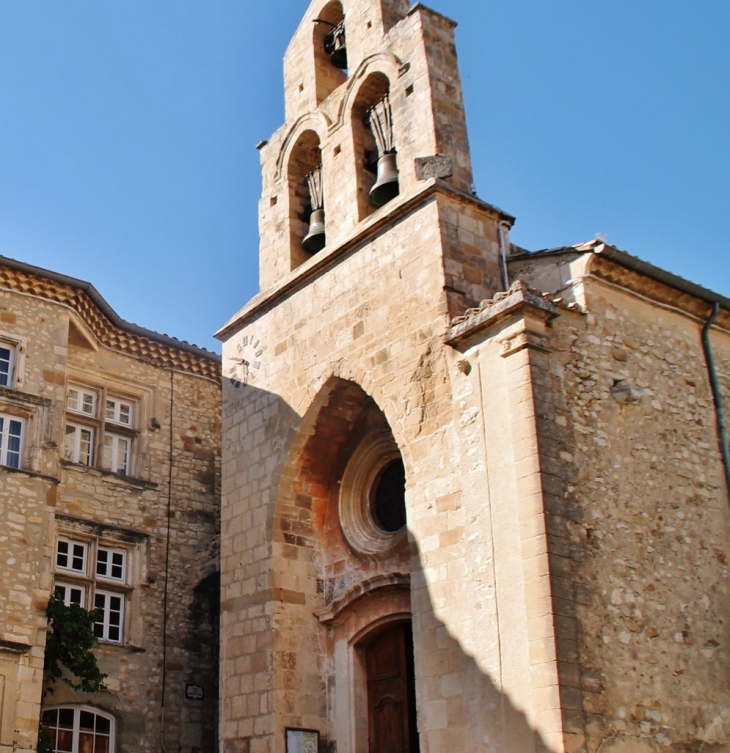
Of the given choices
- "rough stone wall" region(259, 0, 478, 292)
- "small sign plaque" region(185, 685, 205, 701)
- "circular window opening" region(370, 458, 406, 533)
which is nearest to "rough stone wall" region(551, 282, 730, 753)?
"rough stone wall" region(259, 0, 478, 292)

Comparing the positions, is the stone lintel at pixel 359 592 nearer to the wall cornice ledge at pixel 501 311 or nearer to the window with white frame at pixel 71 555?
the wall cornice ledge at pixel 501 311

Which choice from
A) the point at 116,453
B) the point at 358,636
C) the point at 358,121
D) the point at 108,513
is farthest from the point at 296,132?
the point at 358,636

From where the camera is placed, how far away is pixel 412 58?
38.7 feet

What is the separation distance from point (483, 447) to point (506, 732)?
7.64 feet

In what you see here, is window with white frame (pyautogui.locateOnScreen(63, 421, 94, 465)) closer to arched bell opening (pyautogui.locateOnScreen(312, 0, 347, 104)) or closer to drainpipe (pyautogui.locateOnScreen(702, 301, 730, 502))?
arched bell opening (pyautogui.locateOnScreen(312, 0, 347, 104))

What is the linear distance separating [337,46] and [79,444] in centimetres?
629

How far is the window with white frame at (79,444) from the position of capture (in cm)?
1462

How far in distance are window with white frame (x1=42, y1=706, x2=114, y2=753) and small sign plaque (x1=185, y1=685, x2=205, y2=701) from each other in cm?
119

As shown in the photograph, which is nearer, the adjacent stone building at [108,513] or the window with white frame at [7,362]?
the adjacent stone building at [108,513]

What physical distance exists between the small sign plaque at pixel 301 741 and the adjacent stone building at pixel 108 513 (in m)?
3.06

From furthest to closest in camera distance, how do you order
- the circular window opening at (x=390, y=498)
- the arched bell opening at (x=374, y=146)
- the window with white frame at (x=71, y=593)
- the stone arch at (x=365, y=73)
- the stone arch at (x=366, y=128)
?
the window with white frame at (x=71, y=593)
the stone arch at (x=366, y=128)
the stone arch at (x=365, y=73)
the arched bell opening at (x=374, y=146)
the circular window opening at (x=390, y=498)

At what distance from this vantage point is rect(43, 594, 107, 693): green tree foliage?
41.4 ft

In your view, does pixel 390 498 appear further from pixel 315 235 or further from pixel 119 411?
pixel 119 411

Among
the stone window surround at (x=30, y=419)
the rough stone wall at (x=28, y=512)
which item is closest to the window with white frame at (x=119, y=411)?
the rough stone wall at (x=28, y=512)
